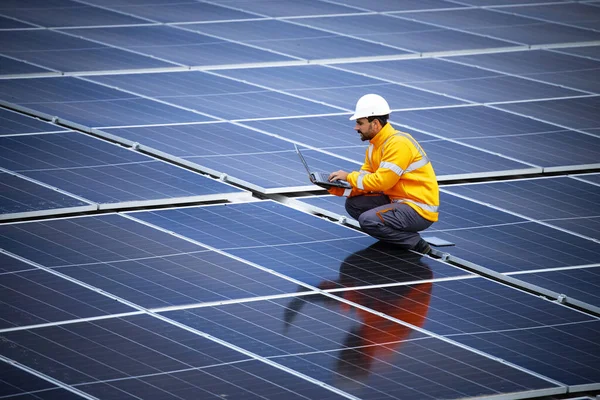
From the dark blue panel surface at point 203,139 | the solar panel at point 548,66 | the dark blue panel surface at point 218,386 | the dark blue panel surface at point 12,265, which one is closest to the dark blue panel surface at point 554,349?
the dark blue panel surface at point 218,386

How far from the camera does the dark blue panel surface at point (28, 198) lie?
52.6 feet

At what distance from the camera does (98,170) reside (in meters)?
17.9

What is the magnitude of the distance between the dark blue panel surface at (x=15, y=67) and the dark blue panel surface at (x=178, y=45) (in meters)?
2.62

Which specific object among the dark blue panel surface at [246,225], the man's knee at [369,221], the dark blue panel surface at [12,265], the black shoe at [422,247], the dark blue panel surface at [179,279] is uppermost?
the man's knee at [369,221]

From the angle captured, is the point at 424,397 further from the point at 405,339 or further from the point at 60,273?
the point at 60,273

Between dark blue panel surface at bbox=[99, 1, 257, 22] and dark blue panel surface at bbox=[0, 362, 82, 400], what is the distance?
17731 mm

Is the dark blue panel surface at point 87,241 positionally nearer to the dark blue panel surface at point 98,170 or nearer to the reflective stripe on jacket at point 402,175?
the dark blue panel surface at point 98,170

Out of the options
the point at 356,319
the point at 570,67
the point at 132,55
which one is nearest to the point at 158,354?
the point at 356,319

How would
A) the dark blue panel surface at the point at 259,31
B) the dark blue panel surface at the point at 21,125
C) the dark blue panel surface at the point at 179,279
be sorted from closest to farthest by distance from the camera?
the dark blue panel surface at the point at 179,279 < the dark blue panel surface at the point at 21,125 < the dark blue panel surface at the point at 259,31

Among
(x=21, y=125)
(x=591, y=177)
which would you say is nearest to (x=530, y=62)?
(x=591, y=177)

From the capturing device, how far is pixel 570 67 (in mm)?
26125

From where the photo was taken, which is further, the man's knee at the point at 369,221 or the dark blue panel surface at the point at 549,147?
the dark blue panel surface at the point at 549,147

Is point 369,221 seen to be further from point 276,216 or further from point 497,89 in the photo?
point 497,89

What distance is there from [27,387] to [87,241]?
13.5 ft
